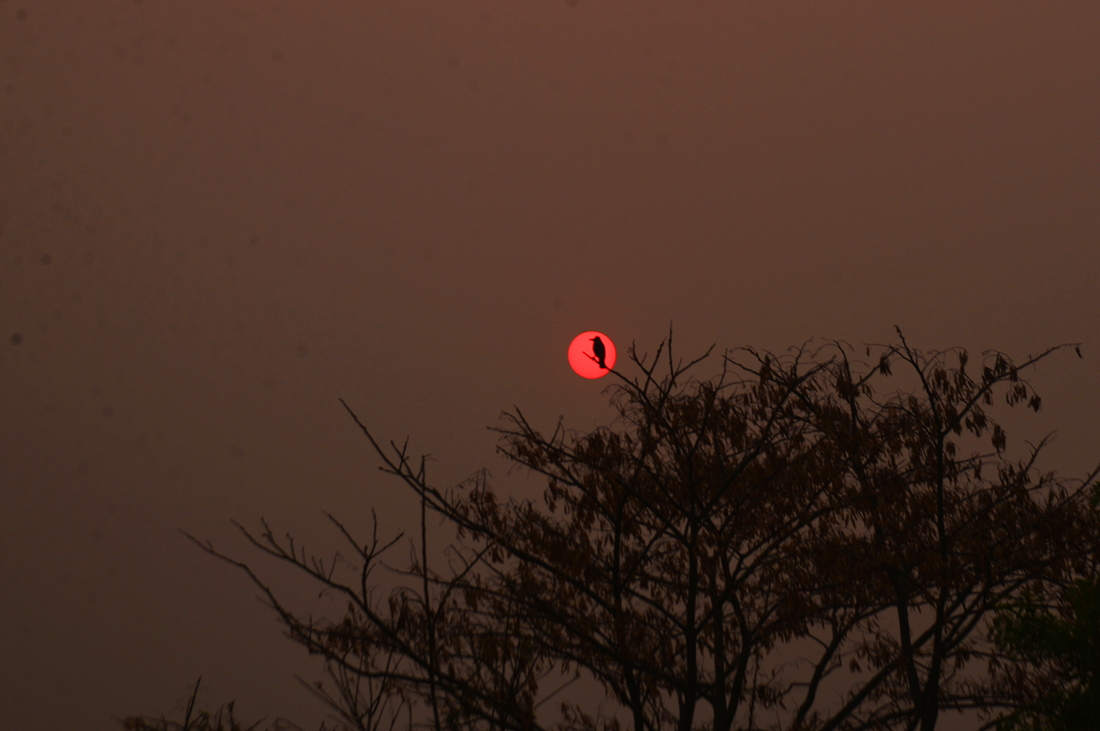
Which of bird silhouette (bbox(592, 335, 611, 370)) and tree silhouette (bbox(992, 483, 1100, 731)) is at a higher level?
bird silhouette (bbox(592, 335, 611, 370))

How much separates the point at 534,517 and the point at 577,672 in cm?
146

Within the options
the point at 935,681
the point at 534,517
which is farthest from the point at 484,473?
the point at 935,681

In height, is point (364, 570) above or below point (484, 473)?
below

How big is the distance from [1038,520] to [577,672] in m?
4.39

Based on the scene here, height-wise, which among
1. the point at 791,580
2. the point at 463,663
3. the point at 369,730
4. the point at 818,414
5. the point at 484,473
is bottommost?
the point at 369,730

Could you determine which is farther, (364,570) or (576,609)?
(576,609)

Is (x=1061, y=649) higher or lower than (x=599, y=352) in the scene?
lower

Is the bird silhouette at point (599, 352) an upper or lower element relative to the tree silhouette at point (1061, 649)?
upper

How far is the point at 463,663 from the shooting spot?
25.5ft

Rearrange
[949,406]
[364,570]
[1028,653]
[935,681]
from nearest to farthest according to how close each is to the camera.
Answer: [364,570], [1028,653], [935,681], [949,406]

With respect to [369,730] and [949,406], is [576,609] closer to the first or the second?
[369,730]

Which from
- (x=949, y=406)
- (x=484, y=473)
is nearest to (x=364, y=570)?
(x=484, y=473)

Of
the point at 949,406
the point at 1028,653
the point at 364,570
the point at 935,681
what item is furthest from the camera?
the point at 949,406

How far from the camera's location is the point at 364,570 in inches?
258
